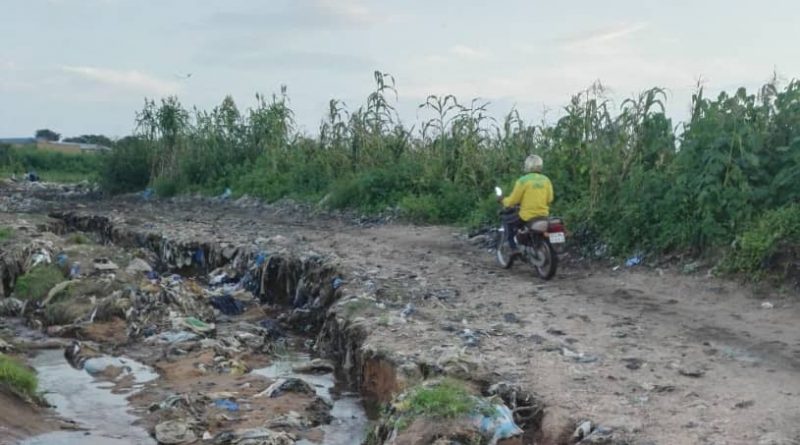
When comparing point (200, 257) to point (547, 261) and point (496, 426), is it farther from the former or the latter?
point (496, 426)

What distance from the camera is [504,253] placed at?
29.9 ft

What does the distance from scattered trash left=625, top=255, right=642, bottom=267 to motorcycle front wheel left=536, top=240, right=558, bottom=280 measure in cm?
84

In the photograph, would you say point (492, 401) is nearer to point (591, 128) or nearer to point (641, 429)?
point (641, 429)

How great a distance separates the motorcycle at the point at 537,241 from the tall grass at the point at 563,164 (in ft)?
3.37

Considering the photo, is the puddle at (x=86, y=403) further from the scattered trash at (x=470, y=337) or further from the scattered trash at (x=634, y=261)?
the scattered trash at (x=634, y=261)

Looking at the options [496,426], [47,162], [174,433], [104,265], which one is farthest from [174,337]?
[47,162]

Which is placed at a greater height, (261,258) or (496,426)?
(261,258)

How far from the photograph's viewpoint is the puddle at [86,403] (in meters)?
5.13

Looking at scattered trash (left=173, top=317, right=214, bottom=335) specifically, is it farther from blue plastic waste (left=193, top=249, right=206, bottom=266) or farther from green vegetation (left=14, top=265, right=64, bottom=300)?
blue plastic waste (left=193, top=249, right=206, bottom=266)

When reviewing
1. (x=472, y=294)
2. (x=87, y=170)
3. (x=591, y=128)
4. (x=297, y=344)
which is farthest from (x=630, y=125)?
(x=87, y=170)

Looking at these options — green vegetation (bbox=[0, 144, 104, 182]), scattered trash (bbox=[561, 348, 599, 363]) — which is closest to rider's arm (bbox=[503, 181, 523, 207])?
scattered trash (bbox=[561, 348, 599, 363])

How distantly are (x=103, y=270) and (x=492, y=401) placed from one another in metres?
6.33

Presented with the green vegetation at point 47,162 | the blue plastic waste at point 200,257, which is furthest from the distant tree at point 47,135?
the blue plastic waste at point 200,257

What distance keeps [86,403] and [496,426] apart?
3.10 metres
